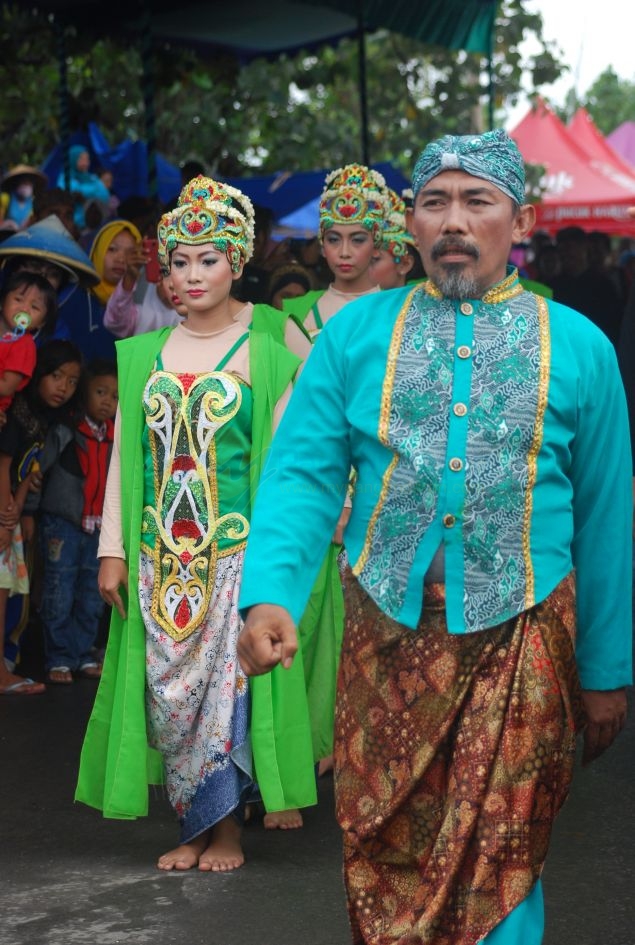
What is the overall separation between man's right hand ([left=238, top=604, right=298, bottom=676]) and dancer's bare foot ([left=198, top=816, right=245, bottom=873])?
1975 mm

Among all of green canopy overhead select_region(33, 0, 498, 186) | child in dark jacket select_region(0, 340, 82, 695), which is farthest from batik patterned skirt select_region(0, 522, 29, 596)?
green canopy overhead select_region(33, 0, 498, 186)

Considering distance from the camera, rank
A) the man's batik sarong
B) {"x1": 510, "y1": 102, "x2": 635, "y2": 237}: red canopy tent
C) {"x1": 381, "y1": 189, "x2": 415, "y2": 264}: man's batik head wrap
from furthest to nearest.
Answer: {"x1": 510, "y1": 102, "x2": 635, "y2": 237}: red canopy tent
{"x1": 381, "y1": 189, "x2": 415, "y2": 264}: man's batik head wrap
the man's batik sarong

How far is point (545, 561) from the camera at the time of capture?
352 cm

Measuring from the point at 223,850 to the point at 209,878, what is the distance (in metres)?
0.17

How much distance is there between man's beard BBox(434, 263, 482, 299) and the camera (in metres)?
3.60

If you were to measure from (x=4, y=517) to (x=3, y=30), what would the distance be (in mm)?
6372

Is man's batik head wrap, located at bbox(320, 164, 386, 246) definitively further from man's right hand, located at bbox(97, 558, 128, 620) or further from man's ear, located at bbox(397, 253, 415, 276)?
man's right hand, located at bbox(97, 558, 128, 620)

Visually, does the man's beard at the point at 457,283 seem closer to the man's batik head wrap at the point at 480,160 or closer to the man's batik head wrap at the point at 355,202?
the man's batik head wrap at the point at 480,160

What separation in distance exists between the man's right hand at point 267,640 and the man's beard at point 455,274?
2.75ft

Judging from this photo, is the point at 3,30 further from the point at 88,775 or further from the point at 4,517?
the point at 88,775

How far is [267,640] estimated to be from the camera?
10.7 ft

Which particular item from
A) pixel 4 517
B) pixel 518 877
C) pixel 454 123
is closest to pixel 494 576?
pixel 518 877

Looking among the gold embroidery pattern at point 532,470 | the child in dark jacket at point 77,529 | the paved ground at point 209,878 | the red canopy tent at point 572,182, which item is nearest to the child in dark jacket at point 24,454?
the child in dark jacket at point 77,529

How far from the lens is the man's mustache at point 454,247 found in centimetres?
357
